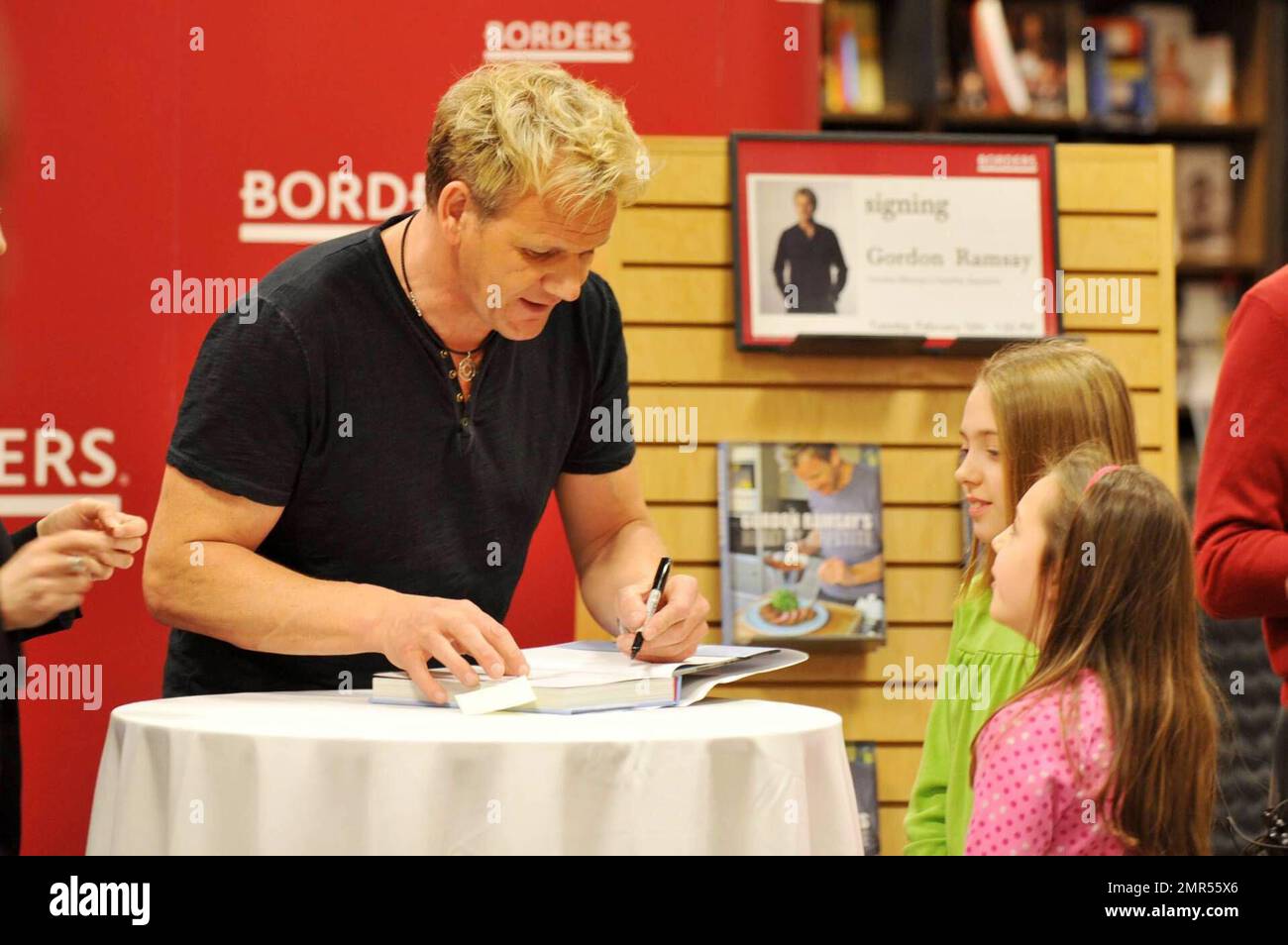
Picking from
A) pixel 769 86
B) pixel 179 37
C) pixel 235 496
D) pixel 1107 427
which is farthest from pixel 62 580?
pixel 769 86

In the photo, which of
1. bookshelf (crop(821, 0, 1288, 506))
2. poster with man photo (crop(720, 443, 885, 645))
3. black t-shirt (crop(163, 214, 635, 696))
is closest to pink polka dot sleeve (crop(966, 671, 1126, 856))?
black t-shirt (crop(163, 214, 635, 696))

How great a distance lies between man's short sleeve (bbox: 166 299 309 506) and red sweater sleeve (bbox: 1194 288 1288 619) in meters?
1.28

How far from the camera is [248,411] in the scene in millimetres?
2018

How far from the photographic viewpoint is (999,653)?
2180 mm

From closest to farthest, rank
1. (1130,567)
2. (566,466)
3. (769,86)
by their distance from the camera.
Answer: (1130,567), (566,466), (769,86)

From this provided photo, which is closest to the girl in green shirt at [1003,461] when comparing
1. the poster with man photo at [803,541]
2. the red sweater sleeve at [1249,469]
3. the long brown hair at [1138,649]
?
the red sweater sleeve at [1249,469]

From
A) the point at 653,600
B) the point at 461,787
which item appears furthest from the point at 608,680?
the point at 461,787

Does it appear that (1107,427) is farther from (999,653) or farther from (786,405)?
(786,405)

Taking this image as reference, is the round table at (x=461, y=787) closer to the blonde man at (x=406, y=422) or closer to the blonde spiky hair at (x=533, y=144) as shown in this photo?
the blonde man at (x=406, y=422)

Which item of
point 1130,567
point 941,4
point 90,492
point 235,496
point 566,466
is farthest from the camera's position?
point 941,4

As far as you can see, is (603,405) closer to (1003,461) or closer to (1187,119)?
(1003,461)

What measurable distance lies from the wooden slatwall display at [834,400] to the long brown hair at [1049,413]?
0.99 metres
